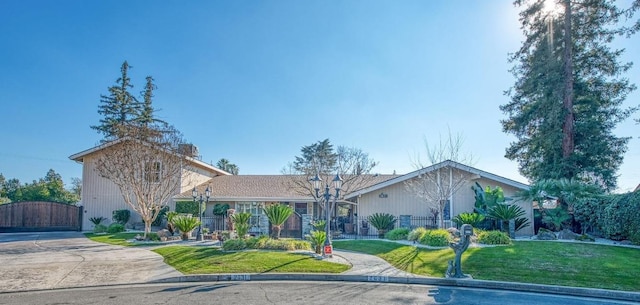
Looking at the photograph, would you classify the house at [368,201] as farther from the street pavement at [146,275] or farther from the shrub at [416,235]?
the street pavement at [146,275]

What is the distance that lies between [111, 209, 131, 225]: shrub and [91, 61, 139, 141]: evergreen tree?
17.0m

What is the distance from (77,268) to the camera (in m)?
10.1

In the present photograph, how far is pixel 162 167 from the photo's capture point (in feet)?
65.6

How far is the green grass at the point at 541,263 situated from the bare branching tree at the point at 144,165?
40.3 ft

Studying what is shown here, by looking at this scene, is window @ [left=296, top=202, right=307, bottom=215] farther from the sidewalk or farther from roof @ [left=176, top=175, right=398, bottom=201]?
the sidewalk

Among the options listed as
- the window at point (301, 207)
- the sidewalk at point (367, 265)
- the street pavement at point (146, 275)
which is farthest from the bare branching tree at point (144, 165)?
the sidewalk at point (367, 265)

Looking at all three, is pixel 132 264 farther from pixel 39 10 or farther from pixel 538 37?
pixel 538 37

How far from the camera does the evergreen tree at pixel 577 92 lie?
1922 centimetres

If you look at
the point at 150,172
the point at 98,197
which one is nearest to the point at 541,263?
the point at 150,172

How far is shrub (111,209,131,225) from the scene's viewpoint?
79.4ft

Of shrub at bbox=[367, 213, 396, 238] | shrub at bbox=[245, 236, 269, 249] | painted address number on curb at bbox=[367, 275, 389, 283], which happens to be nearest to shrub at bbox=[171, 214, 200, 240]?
shrub at bbox=[245, 236, 269, 249]

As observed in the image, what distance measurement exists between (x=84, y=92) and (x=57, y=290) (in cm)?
1473

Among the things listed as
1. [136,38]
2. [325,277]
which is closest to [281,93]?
[136,38]

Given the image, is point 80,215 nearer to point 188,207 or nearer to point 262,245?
point 188,207
